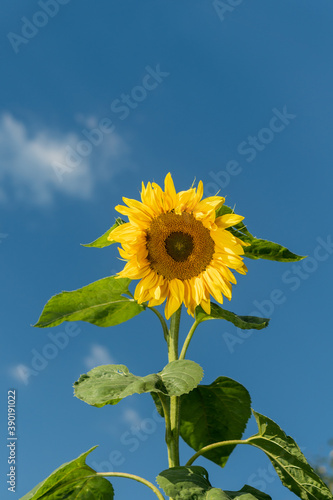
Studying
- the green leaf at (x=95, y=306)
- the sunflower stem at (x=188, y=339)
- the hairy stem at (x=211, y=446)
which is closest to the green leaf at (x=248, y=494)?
the hairy stem at (x=211, y=446)

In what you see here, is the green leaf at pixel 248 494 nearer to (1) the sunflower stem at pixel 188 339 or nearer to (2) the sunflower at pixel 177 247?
(1) the sunflower stem at pixel 188 339

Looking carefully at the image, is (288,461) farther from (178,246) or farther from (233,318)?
(178,246)

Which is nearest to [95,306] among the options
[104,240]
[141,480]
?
[104,240]

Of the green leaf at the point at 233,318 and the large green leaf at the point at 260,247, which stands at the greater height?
the large green leaf at the point at 260,247

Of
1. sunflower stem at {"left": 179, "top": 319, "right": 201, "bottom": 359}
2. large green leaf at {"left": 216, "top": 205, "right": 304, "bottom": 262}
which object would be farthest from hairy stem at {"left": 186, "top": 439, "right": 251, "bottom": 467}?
large green leaf at {"left": 216, "top": 205, "right": 304, "bottom": 262}

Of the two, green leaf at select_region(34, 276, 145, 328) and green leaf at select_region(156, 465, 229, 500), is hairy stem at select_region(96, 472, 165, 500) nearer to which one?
green leaf at select_region(156, 465, 229, 500)

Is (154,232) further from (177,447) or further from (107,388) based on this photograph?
(177,447)
